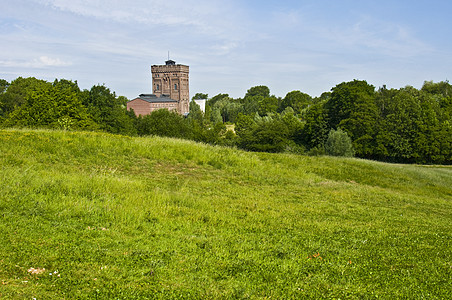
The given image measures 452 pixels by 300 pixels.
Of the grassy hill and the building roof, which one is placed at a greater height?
the building roof

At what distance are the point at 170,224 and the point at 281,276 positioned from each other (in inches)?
141

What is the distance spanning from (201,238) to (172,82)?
6484 inches

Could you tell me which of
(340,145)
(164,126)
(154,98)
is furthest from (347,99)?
(154,98)

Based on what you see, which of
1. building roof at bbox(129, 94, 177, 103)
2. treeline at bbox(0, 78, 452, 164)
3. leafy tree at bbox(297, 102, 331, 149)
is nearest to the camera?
treeline at bbox(0, 78, 452, 164)

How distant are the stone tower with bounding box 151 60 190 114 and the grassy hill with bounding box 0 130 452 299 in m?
152

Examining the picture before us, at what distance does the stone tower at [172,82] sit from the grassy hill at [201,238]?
152295mm

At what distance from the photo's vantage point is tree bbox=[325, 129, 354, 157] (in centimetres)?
5766

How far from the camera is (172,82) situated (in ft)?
550

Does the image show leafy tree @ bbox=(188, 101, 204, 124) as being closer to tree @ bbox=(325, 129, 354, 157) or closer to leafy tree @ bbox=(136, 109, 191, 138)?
leafy tree @ bbox=(136, 109, 191, 138)

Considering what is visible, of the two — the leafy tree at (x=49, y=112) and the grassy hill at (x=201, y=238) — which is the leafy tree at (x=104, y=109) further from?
the grassy hill at (x=201, y=238)

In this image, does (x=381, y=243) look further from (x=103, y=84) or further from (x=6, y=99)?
(x=6, y=99)

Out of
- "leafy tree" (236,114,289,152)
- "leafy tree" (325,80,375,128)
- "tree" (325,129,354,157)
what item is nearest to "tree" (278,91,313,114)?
"leafy tree" (236,114,289,152)

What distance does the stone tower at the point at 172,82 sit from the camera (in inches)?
6540

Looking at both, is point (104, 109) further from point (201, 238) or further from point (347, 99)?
point (201, 238)
